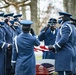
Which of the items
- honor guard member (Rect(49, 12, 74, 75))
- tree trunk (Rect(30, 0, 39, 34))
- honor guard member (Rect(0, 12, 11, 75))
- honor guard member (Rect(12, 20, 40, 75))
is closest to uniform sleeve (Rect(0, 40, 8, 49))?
honor guard member (Rect(0, 12, 11, 75))

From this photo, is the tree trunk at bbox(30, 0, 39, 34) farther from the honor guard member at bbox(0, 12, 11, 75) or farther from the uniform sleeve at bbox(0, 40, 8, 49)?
the uniform sleeve at bbox(0, 40, 8, 49)

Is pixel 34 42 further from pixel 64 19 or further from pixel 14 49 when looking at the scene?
pixel 64 19

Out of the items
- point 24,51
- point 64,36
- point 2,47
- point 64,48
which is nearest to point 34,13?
point 2,47

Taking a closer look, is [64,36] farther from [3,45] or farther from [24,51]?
[3,45]

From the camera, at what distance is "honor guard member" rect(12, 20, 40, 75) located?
9.35 metres

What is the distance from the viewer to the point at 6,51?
10758 mm

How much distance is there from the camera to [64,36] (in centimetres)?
983

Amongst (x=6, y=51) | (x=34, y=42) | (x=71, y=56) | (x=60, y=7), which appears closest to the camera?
(x=34, y=42)

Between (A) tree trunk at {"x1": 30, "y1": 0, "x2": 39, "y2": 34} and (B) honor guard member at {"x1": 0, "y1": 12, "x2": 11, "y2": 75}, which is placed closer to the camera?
(B) honor guard member at {"x1": 0, "y1": 12, "x2": 11, "y2": 75}

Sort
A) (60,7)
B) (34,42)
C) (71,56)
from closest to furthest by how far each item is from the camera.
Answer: (34,42) < (71,56) < (60,7)

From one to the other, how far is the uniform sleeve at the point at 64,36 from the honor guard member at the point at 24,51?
0.69 metres

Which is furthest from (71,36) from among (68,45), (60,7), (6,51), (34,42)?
(60,7)

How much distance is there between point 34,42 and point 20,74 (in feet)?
2.64

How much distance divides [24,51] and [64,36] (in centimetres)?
111
